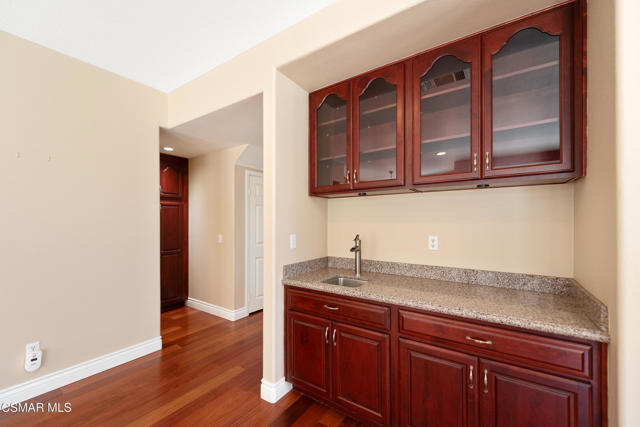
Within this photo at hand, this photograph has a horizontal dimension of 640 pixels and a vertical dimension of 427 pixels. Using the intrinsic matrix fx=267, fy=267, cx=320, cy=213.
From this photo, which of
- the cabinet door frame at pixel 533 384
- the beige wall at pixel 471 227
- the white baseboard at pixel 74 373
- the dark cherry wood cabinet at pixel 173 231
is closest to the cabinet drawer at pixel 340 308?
the cabinet door frame at pixel 533 384

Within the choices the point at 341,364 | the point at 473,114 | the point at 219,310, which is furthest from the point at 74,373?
the point at 473,114

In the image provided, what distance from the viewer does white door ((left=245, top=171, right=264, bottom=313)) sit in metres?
3.81

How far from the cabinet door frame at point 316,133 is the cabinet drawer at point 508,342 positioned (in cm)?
105

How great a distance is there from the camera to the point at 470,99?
160cm

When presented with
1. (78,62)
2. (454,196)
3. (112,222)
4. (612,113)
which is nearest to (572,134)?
(612,113)

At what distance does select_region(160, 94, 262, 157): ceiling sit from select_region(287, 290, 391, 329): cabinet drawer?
5.38 feet

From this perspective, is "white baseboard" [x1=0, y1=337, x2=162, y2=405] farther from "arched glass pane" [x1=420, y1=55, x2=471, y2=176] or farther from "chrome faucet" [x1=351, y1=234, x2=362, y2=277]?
"arched glass pane" [x1=420, y1=55, x2=471, y2=176]

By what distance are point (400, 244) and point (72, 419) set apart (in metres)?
2.61

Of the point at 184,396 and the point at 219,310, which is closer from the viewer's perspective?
the point at 184,396

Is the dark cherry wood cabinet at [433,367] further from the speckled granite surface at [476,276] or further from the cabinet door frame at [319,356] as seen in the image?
the speckled granite surface at [476,276]

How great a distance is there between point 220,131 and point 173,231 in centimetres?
195

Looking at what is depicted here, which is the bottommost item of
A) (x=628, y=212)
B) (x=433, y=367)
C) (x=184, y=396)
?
(x=184, y=396)

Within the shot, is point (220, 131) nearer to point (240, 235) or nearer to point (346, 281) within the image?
point (240, 235)

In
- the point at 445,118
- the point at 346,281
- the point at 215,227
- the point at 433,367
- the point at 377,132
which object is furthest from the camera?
the point at 215,227
